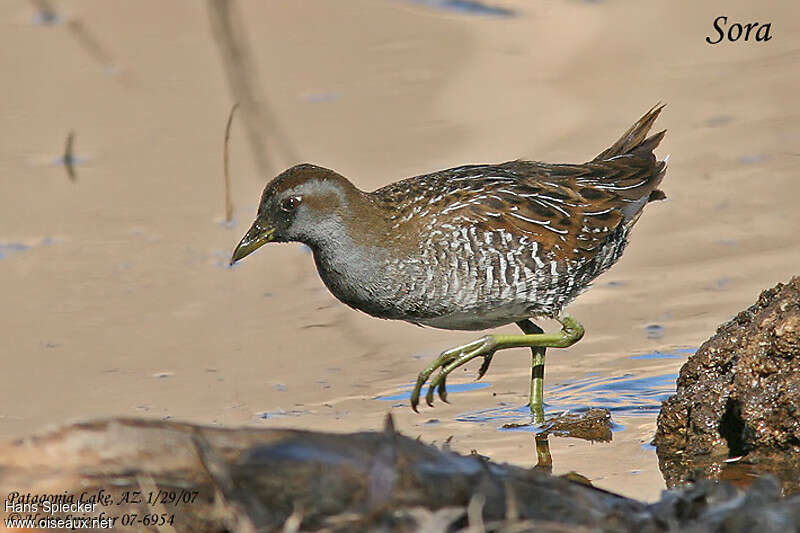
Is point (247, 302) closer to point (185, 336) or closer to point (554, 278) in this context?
point (185, 336)

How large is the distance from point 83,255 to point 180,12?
13.1ft

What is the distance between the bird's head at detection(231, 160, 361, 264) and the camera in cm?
564

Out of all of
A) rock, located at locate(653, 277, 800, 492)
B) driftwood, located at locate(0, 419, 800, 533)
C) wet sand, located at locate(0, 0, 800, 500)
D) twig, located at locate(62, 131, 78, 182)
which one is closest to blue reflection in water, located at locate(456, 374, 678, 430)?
wet sand, located at locate(0, 0, 800, 500)

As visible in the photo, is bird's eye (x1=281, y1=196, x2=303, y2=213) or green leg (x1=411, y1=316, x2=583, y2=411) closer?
green leg (x1=411, y1=316, x2=583, y2=411)

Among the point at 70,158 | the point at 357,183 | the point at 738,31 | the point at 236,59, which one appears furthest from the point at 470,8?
the point at 236,59

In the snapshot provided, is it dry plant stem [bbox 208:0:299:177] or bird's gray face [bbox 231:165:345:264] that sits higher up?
dry plant stem [bbox 208:0:299:177]

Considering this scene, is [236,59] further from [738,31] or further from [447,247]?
[738,31]

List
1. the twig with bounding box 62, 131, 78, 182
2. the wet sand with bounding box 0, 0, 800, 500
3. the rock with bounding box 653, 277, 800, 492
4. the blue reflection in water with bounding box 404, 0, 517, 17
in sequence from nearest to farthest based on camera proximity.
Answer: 1. the rock with bounding box 653, 277, 800, 492
2. the wet sand with bounding box 0, 0, 800, 500
3. the twig with bounding box 62, 131, 78, 182
4. the blue reflection in water with bounding box 404, 0, 517, 17

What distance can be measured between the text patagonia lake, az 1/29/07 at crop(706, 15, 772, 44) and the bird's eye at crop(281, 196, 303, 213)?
5987 millimetres

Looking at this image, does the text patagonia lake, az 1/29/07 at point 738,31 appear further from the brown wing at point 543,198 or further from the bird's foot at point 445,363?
the bird's foot at point 445,363

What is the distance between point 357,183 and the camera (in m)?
8.23

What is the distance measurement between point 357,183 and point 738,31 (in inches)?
165

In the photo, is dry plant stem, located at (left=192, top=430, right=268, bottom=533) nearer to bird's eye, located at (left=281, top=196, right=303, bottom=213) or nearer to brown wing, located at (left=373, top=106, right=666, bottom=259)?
bird's eye, located at (left=281, top=196, right=303, bottom=213)

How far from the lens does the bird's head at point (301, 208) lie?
564 centimetres
